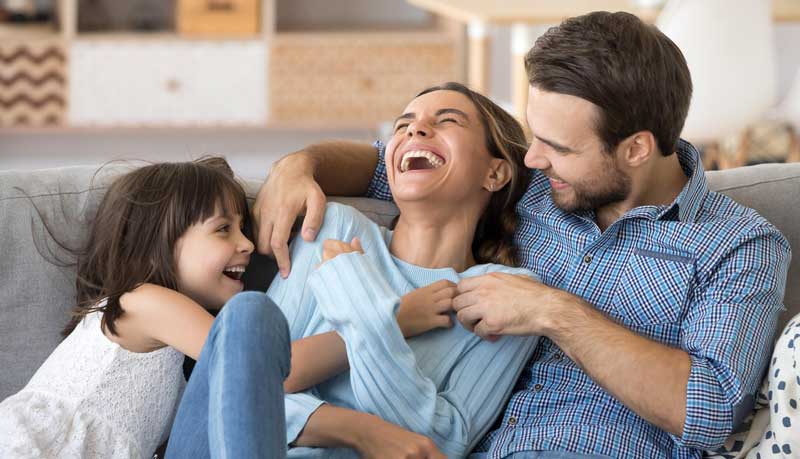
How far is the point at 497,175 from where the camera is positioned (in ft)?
5.75

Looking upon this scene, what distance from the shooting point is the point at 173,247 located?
1614 mm

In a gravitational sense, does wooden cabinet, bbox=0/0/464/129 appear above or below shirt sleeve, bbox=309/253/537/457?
above

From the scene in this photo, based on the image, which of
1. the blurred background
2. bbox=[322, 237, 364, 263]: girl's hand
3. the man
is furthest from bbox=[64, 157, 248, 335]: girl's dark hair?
the blurred background

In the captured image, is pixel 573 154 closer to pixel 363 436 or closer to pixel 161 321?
pixel 363 436

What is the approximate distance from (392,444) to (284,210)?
0.46m

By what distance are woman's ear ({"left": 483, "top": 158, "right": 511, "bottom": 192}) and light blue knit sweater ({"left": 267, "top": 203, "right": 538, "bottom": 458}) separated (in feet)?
0.53

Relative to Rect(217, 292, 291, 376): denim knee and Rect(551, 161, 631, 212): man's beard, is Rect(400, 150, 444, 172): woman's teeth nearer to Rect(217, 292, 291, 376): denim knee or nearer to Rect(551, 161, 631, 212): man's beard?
Rect(551, 161, 631, 212): man's beard

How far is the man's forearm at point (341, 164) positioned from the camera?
1800 mm

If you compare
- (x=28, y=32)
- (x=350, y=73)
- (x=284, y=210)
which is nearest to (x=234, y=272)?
(x=284, y=210)

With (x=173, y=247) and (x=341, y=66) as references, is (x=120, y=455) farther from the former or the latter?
(x=341, y=66)

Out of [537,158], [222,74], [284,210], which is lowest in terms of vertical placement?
[284,210]

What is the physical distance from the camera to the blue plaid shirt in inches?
53.8

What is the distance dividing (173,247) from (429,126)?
49cm

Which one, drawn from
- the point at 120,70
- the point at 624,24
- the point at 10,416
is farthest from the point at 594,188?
the point at 120,70
